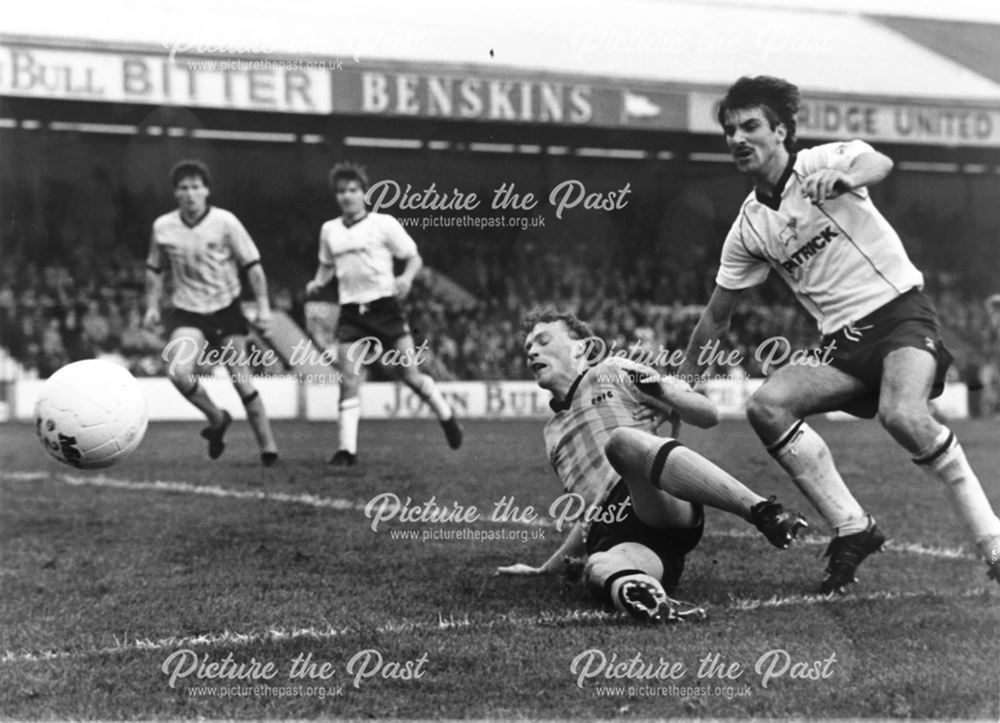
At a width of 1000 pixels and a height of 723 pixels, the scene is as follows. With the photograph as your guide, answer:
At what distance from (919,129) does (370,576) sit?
981cm

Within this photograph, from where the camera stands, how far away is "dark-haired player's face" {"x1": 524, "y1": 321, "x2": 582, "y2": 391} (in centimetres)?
423

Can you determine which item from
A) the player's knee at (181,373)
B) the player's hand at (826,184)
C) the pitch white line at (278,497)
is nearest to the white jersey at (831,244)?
the player's hand at (826,184)

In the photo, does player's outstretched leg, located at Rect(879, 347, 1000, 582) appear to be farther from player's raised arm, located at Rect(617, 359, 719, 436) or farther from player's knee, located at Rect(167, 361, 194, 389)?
player's knee, located at Rect(167, 361, 194, 389)

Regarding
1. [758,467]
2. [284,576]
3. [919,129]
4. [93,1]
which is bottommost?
[758,467]

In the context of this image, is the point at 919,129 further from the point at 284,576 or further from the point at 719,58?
the point at 284,576

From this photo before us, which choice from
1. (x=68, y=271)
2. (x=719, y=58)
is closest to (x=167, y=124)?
(x=68, y=271)

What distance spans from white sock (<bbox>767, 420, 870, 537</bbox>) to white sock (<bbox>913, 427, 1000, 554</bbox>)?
1.20ft

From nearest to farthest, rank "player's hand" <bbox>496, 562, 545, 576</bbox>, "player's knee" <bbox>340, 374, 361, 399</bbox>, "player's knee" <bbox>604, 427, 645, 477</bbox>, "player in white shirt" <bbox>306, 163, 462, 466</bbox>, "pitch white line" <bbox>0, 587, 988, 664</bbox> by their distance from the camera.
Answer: "pitch white line" <bbox>0, 587, 988, 664</bbox>
"player's knee" <bbox>604, 427, 645, 477</bbox>
"player's hand" <bbox>496, 562, 545, 576</bbox>
"player in white shirt" <bbox>306, 163, 462, 466</bbox>
"player's knee" <bbox>340, 374, 361, 399</bbox>

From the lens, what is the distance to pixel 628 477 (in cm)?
386

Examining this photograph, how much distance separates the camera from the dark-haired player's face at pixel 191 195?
23.4 ft

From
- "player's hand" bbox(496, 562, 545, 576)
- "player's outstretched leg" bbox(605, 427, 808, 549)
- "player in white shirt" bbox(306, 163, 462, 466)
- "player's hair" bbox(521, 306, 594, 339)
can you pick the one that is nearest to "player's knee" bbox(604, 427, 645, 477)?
"player's outstretched leg" bbox(605, 427, 808, 549)

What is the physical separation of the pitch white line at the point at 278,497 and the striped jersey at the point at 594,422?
1414mm

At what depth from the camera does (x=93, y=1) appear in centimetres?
909

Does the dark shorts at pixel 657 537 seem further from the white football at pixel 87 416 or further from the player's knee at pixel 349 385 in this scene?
the player's knee at pixel 349 385
